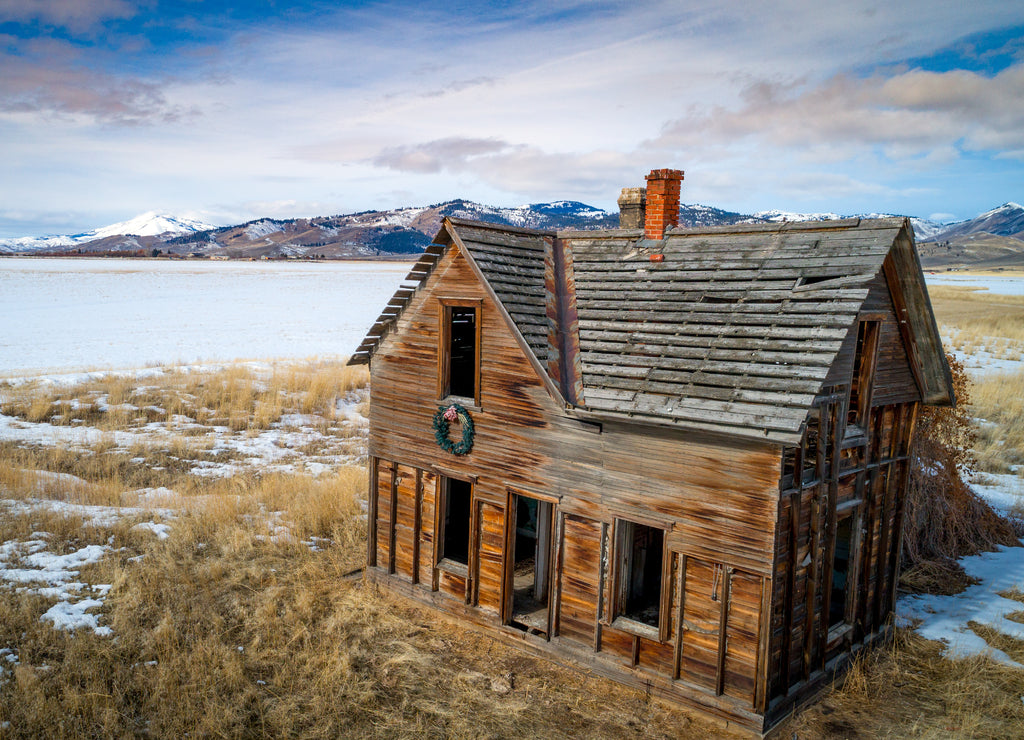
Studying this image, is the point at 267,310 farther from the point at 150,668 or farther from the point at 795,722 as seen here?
the point at 795,722

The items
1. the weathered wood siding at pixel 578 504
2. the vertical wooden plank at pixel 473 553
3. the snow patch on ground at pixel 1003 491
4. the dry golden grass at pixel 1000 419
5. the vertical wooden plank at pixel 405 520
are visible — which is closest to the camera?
the weathered wood siding at pixel 578 504

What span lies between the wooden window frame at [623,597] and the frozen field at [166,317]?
2705cm

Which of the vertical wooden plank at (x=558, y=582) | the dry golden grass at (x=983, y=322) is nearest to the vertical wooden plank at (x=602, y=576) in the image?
the vertical wooden plank at (x=558, y=582)

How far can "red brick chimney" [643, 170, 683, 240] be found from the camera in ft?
33.8

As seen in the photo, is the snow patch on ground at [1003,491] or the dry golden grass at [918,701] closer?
the dry golden grass at [918,701]

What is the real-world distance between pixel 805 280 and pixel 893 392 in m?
2.54

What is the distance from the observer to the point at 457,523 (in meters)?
12.7

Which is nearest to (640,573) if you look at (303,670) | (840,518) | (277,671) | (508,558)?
(508,558)

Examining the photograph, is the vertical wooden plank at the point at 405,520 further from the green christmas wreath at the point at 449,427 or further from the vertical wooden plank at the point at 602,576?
the vertical wooden plank at the point at 602,576

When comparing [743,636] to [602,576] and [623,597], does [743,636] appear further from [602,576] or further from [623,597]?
[602,576]

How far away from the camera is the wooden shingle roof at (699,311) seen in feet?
25.9

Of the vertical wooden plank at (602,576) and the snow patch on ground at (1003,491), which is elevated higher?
the vertical wooden plank at (602,576)

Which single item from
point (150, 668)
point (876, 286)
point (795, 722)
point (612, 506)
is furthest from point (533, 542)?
point (876, 286)

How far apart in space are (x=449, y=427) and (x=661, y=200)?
475 cm
